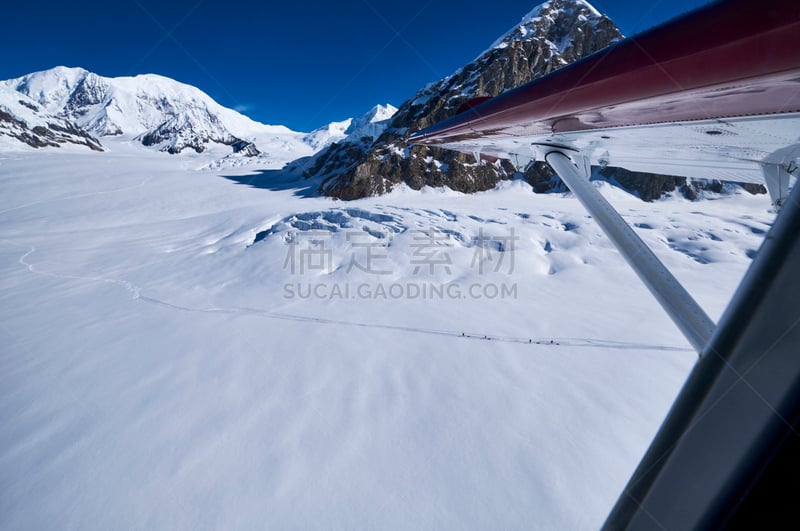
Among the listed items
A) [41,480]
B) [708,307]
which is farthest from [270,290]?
[708,307]

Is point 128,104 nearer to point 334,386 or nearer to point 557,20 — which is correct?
point 557,20

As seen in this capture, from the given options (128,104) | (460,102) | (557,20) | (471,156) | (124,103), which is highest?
(124,103)

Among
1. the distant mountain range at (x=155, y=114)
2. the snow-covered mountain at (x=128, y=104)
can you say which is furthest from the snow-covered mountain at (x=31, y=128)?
the snow-covered mountain at (x=128, y=104)

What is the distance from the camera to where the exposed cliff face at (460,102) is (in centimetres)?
2909

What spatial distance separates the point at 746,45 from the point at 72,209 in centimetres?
2698

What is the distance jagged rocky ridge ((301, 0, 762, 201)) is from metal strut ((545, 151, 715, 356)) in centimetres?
2385

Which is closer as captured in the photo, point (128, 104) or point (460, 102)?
point (460, 102)

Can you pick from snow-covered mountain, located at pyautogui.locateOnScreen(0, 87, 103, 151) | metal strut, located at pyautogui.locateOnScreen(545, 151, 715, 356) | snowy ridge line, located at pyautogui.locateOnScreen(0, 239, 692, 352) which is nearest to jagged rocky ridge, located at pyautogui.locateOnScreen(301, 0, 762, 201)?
snowy ridge line, located at pyautogui.locateOnScreen(0, 239, 692, 352)

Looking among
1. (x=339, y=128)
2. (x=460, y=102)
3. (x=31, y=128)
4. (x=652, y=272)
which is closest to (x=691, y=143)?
(x=652, y=272)

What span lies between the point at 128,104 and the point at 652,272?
180424 mm

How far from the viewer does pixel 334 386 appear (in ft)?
13.1

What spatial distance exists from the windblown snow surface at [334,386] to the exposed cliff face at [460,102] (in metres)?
20.6

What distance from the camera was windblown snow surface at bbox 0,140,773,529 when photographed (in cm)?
271

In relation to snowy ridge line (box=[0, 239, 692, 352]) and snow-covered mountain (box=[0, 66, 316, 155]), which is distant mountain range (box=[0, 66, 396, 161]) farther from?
snowy ridge line (box=[0, 239, 692, 352])
